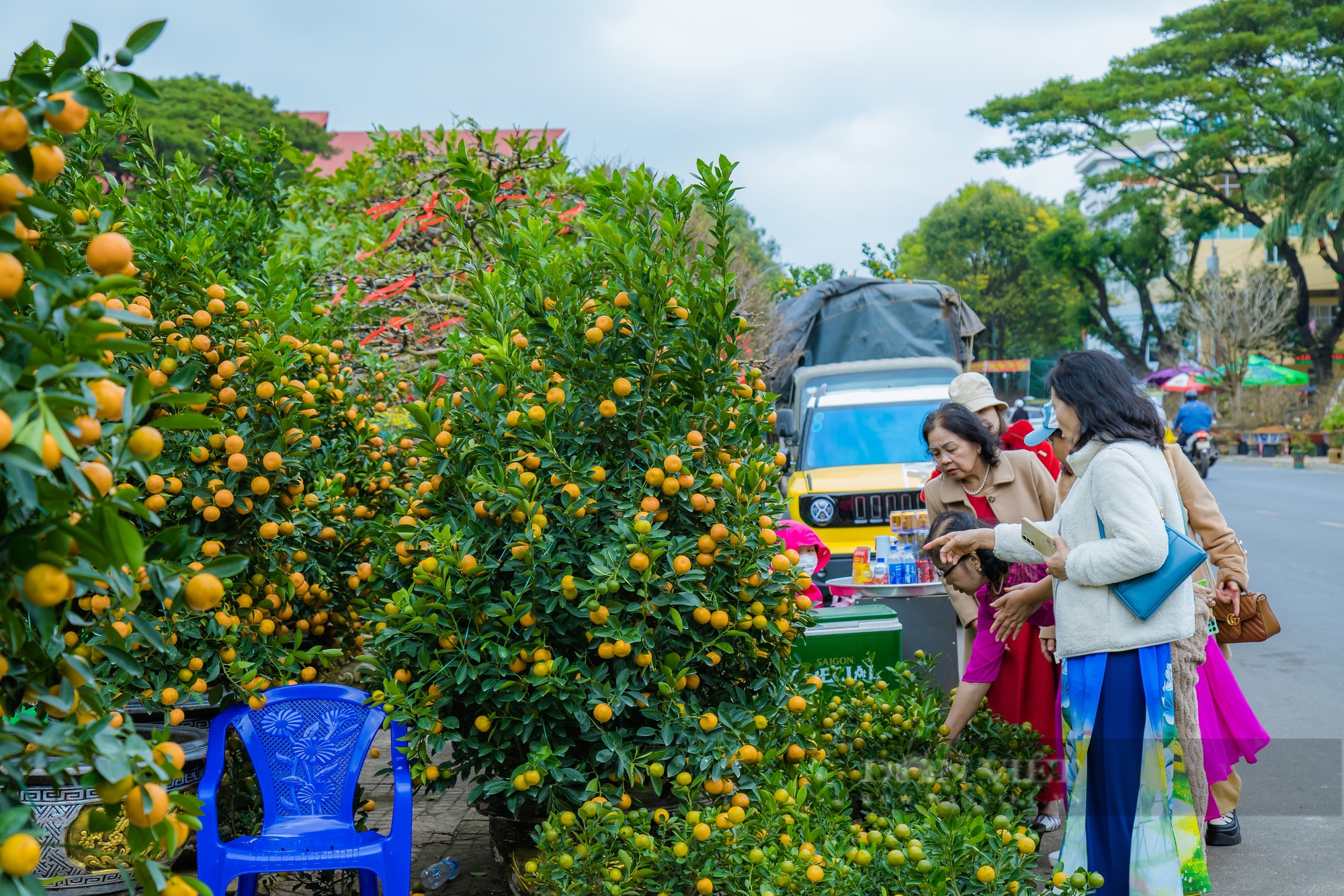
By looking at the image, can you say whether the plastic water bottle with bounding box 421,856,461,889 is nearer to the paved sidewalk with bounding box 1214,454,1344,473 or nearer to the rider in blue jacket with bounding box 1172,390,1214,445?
the rider in blue jacket with bounding box 1172,390,1214,445

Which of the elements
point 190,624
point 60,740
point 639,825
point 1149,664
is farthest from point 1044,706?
point 60,740

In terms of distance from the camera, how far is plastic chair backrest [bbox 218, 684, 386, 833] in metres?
3.54

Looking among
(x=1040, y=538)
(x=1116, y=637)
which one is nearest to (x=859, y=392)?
(x=1040, y=538)

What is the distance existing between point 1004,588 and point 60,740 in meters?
3.65

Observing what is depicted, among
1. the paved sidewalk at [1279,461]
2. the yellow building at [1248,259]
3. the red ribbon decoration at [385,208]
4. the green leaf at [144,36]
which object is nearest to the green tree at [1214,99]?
the yellow building at [1248,259]

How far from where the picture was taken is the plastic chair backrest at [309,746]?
3.54 m

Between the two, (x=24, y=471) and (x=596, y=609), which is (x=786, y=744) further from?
(x=24, y=471)

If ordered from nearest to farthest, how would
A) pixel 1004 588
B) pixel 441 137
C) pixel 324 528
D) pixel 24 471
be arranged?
pixel 24 471 → pixel 324 528 → pixel 1004 588 → pixel 441 137

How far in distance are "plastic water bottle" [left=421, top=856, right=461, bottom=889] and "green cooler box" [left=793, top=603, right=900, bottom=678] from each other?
173 centimetres

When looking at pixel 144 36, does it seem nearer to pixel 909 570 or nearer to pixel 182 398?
pixel 182 398

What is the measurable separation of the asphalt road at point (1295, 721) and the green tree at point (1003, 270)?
40.6 meters

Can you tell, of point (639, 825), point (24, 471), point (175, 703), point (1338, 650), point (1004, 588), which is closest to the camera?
point (24, 471)

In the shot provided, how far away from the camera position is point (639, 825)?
113 inches

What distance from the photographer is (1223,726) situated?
13.7 feet
